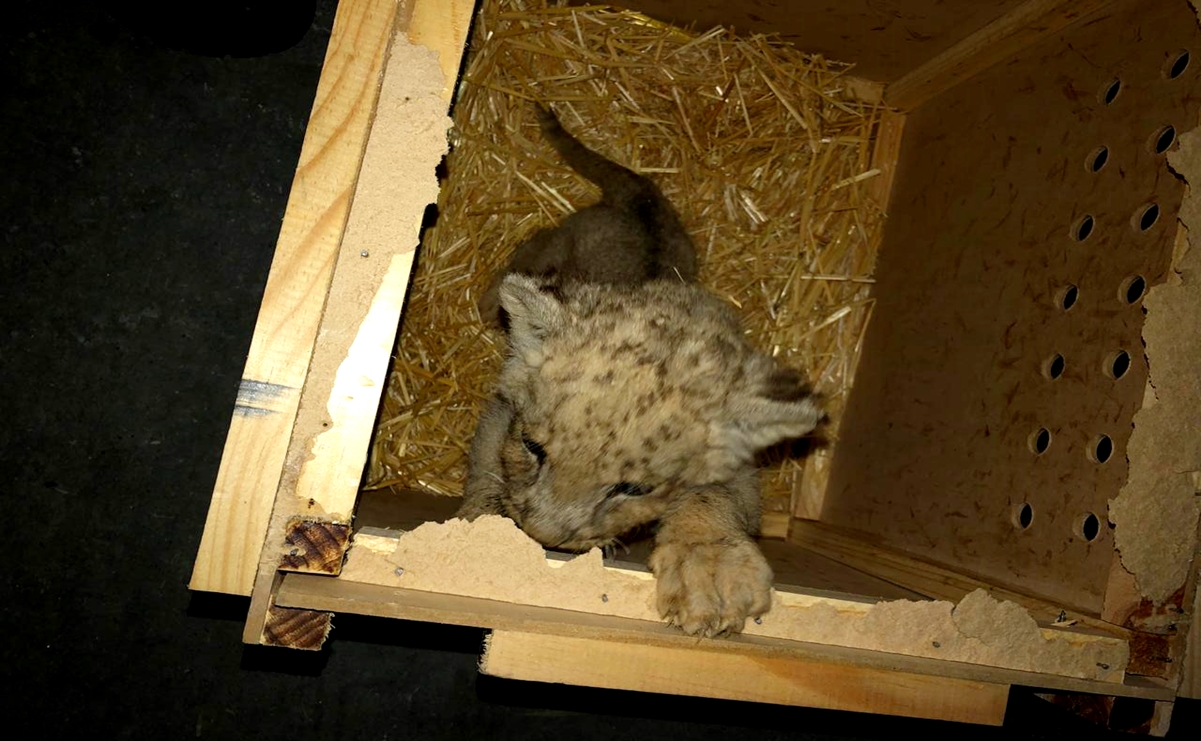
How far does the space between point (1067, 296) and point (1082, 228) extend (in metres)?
0.28

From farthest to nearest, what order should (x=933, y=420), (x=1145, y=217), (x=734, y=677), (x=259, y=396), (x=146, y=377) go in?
(x=146, y=377) < (x=933, y=420) < (x=1145, y=217) < (x=734, y=677) < (x=259, y=396)

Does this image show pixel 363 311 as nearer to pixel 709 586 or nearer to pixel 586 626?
pixel 586 626

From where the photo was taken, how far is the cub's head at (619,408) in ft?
9.44

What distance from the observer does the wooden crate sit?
235cm

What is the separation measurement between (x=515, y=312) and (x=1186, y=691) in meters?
2.69

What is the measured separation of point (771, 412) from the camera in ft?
10.2

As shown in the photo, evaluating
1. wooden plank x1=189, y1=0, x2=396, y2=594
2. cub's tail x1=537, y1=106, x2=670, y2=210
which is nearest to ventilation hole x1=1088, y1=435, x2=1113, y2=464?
cub's tail x1=537, y1=106, x2=670, y2=210

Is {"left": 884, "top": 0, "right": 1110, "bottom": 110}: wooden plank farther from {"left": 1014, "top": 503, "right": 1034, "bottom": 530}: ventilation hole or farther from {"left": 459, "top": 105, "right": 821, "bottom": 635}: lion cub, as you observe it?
{"left": 1014, "top": 503, "right": 1034, "bottom": 530}: ventilation hole

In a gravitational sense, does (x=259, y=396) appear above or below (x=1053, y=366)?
below

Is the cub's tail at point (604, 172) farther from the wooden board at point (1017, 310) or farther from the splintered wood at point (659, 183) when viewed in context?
the wooden board at point (1017, 310)

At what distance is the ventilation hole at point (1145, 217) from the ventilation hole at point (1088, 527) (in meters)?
1.07

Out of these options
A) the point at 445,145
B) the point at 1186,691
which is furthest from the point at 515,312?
the point at 1186,691

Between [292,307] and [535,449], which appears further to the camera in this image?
[535,449]

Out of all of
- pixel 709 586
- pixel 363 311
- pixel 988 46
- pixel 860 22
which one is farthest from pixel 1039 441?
pixel 363 311
